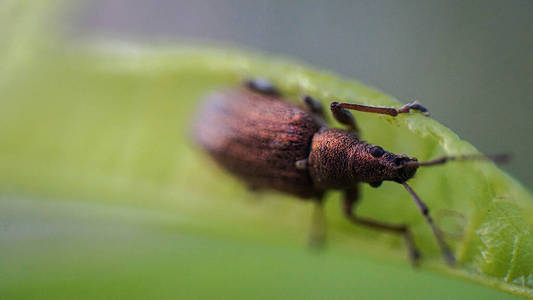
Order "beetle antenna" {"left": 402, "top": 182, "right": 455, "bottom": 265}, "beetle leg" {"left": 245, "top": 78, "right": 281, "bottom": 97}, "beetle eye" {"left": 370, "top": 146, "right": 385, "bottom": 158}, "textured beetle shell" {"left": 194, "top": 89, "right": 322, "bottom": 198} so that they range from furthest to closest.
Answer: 1. "textured beetle shell" {"left": 194, "top": 89, "right": 322, "bottom": 198}
2. "beetle leg" {"left": 245, "top": 78, "right": 281, "bottom": 97}
3. "beetle eye" {"left": 370, "top": 146, "right": 385, "bottom": 158}
4. "beetle antenna" {"left": 402, "top": 182, "right": 455, "bottom": 265}

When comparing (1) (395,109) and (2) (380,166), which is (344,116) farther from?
(1) (395,109)

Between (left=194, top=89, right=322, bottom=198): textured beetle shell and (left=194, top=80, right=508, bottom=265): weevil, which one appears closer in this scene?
(left=194, top=80, right=508, bottom=265): weevil

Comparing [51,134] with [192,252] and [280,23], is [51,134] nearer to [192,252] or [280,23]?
Answer: [192,252]

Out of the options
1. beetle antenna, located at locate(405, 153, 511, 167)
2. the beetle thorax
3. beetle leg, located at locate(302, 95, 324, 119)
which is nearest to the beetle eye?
the beetle thorax

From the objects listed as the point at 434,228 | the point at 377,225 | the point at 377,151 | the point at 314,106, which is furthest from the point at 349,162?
the point at 434,228

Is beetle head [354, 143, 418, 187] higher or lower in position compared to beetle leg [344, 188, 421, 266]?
higher

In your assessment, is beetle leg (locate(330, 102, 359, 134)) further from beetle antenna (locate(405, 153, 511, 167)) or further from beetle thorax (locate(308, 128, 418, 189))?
beetle antenna (locate(405, 153, 511, 167))
